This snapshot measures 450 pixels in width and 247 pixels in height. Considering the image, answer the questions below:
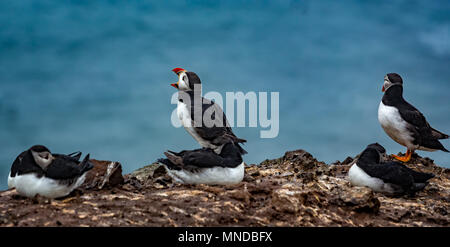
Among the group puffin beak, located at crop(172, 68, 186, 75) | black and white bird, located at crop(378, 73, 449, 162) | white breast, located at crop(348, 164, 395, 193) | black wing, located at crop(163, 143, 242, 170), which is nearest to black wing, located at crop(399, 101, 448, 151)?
black and white bird, located at crop(378, 73, 449, 162)

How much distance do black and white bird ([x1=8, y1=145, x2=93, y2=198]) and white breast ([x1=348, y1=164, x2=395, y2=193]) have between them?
211 inches

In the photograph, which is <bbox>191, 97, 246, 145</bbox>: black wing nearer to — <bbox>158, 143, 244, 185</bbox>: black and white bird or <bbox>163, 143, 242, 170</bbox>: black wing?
<bbox>163, 143, 242, 170</bbox>: black wing

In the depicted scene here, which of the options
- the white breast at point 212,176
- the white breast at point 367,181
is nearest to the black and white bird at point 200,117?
the white breast at point 212,176

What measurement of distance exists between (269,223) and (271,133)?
2655mm

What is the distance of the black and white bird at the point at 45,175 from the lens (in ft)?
26.3

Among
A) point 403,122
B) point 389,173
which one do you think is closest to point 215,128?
point 389,173

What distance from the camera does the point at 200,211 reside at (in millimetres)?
7469

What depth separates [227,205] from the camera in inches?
304

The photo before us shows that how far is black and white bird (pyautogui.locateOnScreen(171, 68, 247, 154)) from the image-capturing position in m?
10.2

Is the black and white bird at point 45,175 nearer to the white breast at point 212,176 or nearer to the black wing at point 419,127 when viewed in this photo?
the white breast at point 212,176

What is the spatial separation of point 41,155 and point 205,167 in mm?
2881

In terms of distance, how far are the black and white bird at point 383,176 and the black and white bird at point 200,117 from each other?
7.82 feet

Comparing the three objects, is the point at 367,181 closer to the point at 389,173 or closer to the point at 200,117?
the point at 389,173
